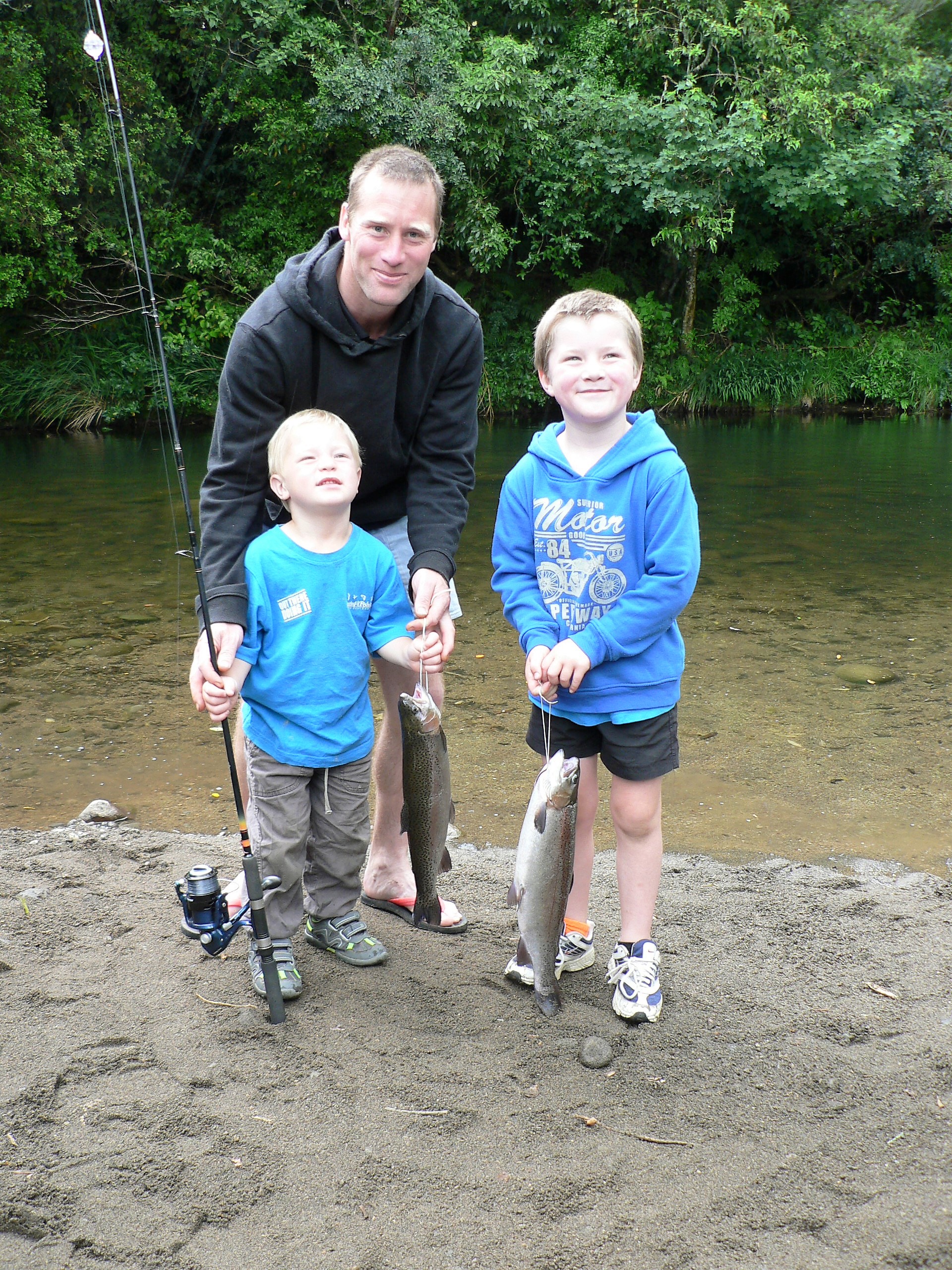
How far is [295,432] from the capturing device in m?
3.04

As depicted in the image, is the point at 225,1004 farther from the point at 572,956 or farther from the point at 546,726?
the point at 546,726

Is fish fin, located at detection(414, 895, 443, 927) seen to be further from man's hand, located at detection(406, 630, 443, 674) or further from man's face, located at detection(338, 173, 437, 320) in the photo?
man's face, located at detection(338, 173, 437, 320)

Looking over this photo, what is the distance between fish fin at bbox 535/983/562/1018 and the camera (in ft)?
9.10

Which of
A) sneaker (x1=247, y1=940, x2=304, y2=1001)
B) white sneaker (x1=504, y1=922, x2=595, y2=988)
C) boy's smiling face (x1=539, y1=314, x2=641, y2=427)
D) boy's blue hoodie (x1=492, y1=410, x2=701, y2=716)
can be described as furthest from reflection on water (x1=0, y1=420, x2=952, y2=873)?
boy's smiling face (x1=539, y1=314, x2=641, y2=427)

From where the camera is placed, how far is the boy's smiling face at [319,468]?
301cm

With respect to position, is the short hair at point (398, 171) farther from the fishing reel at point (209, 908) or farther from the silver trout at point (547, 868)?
the fishing reel at point (209, 908)

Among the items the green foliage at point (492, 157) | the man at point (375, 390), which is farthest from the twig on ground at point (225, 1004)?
the green foliage at point (492, 157)

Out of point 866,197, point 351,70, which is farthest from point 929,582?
point 866,197

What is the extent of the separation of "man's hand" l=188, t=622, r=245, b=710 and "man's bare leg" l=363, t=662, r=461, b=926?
29.1 inches

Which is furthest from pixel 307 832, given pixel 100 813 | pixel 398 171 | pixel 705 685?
pixel 705 685

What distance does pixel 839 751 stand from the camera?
480 cm

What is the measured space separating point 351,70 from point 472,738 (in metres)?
18.5

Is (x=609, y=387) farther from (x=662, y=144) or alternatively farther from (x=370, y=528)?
(x=662, y=144)

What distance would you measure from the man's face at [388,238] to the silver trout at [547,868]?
143cm
